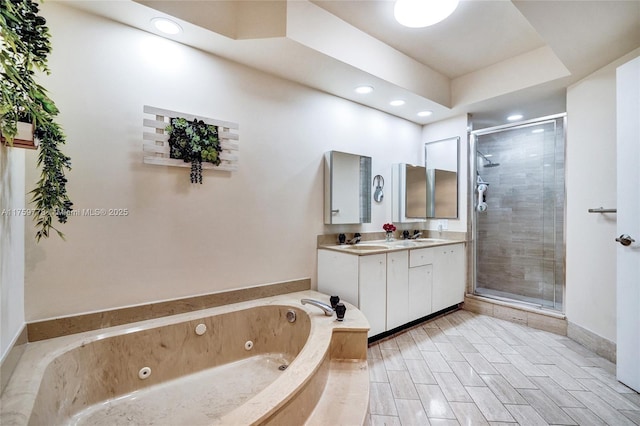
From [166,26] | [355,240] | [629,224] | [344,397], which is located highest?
[166,26]

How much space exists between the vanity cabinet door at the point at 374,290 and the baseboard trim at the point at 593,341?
1.77 metres

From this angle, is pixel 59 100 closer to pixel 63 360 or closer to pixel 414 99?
pixel 63 360

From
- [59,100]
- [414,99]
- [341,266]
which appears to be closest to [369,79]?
[414,99]

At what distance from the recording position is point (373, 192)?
3238mm

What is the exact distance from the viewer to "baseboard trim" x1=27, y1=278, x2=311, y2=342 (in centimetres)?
157

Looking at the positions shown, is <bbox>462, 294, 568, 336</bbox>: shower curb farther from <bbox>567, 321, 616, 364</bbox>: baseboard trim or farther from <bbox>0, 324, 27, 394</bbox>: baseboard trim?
<bbox>0, 324, 27, 394</bbox>: baseboard trim

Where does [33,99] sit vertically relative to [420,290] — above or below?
above

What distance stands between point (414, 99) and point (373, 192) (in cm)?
110

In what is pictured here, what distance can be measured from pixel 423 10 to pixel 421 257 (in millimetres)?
2140

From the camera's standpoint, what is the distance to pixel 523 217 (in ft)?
12.2

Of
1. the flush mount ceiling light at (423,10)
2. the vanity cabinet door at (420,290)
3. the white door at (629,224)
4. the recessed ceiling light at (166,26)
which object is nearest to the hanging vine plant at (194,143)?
the recessed ceiling light at (166,26)

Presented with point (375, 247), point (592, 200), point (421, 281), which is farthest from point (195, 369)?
point (592, 200)

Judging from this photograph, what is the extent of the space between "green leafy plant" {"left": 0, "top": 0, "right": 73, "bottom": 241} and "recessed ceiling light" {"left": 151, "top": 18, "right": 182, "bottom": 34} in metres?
0.66

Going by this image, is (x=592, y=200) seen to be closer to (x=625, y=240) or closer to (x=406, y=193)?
(x=625, y=240)
